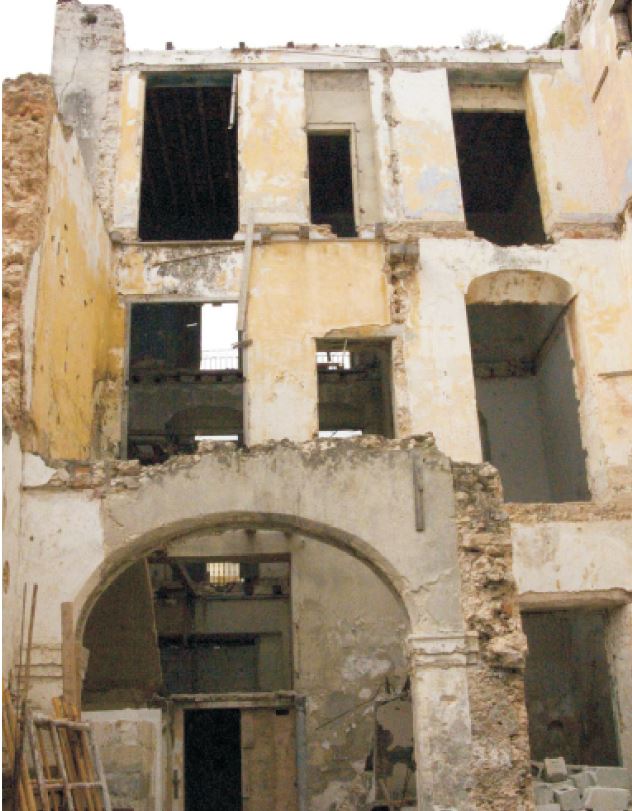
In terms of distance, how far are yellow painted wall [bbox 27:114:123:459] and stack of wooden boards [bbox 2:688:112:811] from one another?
331 centimetres

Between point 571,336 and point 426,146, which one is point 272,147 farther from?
point 571,336

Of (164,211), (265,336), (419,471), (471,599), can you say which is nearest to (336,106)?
(265,336)

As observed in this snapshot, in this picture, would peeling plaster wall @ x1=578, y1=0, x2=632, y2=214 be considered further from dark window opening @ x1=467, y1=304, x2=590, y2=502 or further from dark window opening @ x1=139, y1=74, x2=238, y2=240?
dark window opening @ x1=139, y1=74, x2=238, y2=240

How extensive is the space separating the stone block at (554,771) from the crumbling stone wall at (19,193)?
7.44 metres

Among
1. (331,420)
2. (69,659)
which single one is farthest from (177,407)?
(69,659)

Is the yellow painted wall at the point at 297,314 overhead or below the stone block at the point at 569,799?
Result: overhead

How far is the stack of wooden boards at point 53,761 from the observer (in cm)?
820

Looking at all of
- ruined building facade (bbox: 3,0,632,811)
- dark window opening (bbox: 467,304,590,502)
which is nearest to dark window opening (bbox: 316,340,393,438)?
ruined building facade (bbox: 3,0,632,811)

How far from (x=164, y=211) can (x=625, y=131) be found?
1104 cm

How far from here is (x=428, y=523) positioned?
33.6 ft

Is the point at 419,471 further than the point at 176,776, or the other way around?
the point at 176,776

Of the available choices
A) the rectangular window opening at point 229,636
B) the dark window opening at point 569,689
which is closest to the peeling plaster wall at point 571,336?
the dark window opening at point 569,689

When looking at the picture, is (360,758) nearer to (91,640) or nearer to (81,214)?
(91,640)

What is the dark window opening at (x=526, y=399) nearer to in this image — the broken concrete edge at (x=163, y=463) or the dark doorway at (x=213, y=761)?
the dark doorway at (x=213, y=761)
